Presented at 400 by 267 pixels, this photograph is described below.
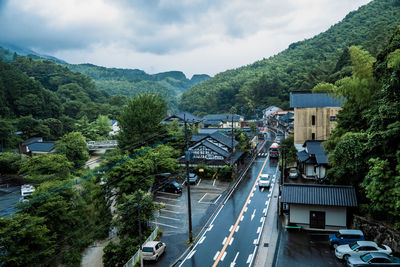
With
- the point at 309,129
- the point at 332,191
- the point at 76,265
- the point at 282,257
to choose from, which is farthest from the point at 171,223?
the point at 309,129

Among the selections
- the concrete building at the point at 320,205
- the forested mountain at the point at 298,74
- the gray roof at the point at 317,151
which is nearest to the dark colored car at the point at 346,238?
the concrete building at the point at 320,205

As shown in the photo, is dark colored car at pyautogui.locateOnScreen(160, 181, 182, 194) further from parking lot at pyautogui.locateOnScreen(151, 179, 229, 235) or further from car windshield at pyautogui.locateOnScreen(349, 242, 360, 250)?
car windshield at pyautogui.locateOnScreen(349, 242, 360, 250)

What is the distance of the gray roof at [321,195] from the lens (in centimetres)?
1825

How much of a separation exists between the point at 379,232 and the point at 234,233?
29.1 ft

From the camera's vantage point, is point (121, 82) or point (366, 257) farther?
point (121, 82)

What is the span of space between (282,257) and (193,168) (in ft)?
61.9

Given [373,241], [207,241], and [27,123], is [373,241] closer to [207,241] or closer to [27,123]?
[207,241]

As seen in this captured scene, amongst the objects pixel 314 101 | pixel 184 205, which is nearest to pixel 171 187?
pixel 184 205

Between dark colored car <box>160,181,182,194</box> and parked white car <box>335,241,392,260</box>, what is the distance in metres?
16.4

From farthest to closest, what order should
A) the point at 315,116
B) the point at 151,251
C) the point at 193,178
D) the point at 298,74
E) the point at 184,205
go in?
the point at 298,74 < the point at 315,116 < the point at 193,178 < the point at 184,205 < the point at 151,251

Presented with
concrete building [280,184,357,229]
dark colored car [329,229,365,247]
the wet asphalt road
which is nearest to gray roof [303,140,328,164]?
the wet asphalt road

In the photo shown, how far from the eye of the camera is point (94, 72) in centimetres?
18875

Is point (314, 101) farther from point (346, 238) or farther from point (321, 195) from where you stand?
point (346, 238)

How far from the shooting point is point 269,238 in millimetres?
18312
